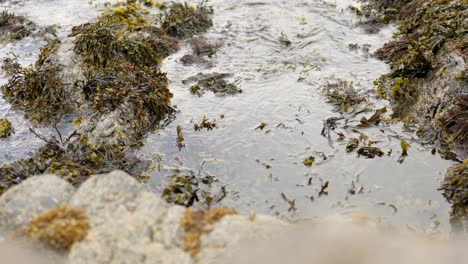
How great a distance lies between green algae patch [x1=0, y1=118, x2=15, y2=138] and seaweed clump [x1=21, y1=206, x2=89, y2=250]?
4489 millimetres

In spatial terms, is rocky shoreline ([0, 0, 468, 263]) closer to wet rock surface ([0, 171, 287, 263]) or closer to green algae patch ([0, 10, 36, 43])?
wet rock surface ([0, 171, 287, 263])

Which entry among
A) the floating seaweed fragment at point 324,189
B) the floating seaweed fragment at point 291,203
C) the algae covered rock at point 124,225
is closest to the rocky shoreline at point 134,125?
the algae covered rock at point 124,225

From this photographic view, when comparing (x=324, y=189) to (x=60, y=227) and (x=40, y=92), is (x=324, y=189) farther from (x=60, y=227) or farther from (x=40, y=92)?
(x=40, y=92)

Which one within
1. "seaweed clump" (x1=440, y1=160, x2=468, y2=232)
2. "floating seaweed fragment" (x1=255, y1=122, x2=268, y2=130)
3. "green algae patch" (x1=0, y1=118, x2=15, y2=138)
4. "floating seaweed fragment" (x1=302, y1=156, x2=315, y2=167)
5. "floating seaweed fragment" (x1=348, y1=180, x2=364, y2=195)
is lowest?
"green algae patch" (x1=0, y1=118, x2=15, y2=138)

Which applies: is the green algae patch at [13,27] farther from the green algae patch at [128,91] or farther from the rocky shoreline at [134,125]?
the green algae patch at [128,91]

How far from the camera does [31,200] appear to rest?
4.46 metres

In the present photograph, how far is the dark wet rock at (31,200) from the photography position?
172 inches

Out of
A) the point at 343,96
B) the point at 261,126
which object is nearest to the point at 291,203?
the point at 261,126

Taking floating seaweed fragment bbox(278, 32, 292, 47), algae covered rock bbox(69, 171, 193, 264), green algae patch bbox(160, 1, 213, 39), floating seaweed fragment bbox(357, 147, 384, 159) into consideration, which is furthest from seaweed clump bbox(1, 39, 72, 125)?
floating seaweed fragment bbox(357, 147, 384, 159)

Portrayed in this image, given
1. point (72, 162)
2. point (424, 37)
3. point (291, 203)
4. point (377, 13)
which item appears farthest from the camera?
point (377, 13)

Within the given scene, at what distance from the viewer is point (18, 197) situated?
14.7ft

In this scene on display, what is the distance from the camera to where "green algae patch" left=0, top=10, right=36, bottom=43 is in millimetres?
12143

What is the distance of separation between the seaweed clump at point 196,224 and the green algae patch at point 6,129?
5.37 meters

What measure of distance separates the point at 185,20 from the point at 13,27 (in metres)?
5.25
